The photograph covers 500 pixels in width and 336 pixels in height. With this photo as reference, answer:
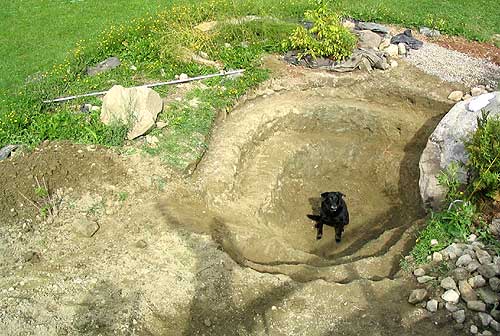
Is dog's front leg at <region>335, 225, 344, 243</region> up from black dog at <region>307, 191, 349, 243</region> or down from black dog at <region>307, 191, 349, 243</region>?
down

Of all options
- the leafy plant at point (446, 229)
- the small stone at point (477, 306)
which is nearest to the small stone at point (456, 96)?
the leafy plant at point (446, 229)

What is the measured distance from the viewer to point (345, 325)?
22.0ft

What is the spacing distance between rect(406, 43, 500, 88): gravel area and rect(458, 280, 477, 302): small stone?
22.0 ft

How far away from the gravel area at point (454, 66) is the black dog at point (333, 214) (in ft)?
18.2

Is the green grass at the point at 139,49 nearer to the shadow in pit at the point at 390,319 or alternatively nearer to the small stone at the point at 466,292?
the shadow in pit at the point at 390,319

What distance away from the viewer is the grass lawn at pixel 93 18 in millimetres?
12859

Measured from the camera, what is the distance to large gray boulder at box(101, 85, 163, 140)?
9977 millimetres

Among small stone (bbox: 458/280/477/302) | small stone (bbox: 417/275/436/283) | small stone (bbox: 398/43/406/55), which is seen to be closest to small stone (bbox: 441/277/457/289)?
small stone (bbox: 458/280/477/302)

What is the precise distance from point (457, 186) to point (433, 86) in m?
4.49

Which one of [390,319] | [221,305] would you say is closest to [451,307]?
[390,319]

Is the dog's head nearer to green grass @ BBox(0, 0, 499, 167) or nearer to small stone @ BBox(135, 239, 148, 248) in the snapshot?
green grass @ BBox(0, 0, 499, 167)

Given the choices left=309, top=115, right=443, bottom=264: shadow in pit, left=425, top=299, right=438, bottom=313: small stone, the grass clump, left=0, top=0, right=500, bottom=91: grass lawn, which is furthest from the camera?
left=0, top=0, right=500, bottom=91: grass lawn

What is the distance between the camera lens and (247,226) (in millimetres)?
8852

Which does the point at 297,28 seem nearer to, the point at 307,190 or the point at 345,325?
the point at 307,190
